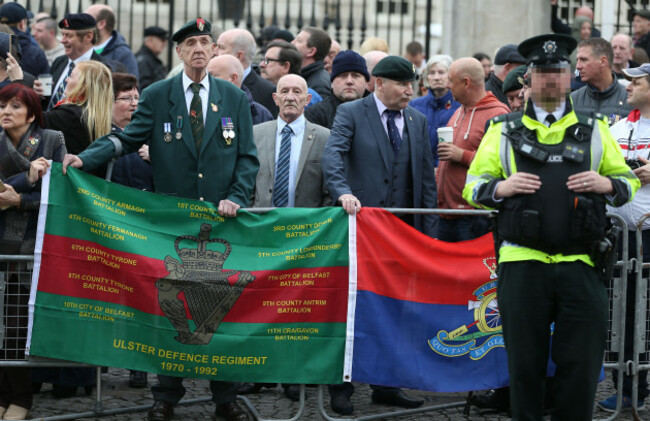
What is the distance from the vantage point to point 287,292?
24.7ft

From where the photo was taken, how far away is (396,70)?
8.24 meters

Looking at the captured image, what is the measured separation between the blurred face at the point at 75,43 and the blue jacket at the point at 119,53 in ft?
4.02

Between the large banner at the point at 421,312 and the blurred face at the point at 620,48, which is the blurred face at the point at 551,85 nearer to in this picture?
the large banner at the point at 421,312

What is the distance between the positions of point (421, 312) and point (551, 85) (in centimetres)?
217

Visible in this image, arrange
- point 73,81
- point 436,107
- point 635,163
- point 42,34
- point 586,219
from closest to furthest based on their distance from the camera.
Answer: point 586,219, point 635,163, point 73,81, point 436,107, point 42,34

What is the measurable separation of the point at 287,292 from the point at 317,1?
1641 cm

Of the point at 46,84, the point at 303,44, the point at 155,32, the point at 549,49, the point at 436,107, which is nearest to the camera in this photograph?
the point at 549,49

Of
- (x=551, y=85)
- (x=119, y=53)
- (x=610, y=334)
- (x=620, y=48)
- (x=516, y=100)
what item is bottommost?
(x=610, y=334)

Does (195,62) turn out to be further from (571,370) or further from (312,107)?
(571,370)

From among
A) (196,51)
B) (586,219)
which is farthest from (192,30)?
(586,219)

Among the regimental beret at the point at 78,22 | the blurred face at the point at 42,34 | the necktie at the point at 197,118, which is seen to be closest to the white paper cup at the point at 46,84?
the regimental beret at the point at 78,22

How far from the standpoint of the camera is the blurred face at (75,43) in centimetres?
1090

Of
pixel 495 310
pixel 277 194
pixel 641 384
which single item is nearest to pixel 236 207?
pixel 277 194

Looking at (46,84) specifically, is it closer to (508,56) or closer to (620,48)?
(508,56)
